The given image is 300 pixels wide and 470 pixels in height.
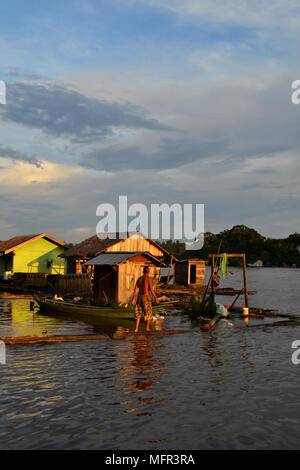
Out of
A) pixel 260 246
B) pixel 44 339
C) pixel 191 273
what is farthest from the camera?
pixel 260 246

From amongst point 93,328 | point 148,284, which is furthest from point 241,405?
point 93,328

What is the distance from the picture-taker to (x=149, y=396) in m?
8.23

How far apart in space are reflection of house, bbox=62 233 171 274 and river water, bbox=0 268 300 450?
2211 centimetres

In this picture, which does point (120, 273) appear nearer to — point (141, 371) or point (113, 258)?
point (113, 258)

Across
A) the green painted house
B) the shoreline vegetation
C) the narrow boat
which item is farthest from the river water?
the shoreline vegetation

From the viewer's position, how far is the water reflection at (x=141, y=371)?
785cm

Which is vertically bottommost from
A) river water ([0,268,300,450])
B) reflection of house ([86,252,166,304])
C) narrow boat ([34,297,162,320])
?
river water ([0,268,300,450])

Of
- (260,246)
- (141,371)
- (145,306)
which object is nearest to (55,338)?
(145,306)

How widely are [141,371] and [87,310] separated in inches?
417

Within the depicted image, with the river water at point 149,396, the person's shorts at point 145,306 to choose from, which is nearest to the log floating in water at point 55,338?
the river water at point 149,396

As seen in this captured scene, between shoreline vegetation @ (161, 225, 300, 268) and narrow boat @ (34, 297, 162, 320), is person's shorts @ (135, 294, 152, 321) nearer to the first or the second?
narrow boat @ (34, 297, 162, 320)

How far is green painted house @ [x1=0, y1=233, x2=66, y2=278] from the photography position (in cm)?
4053
